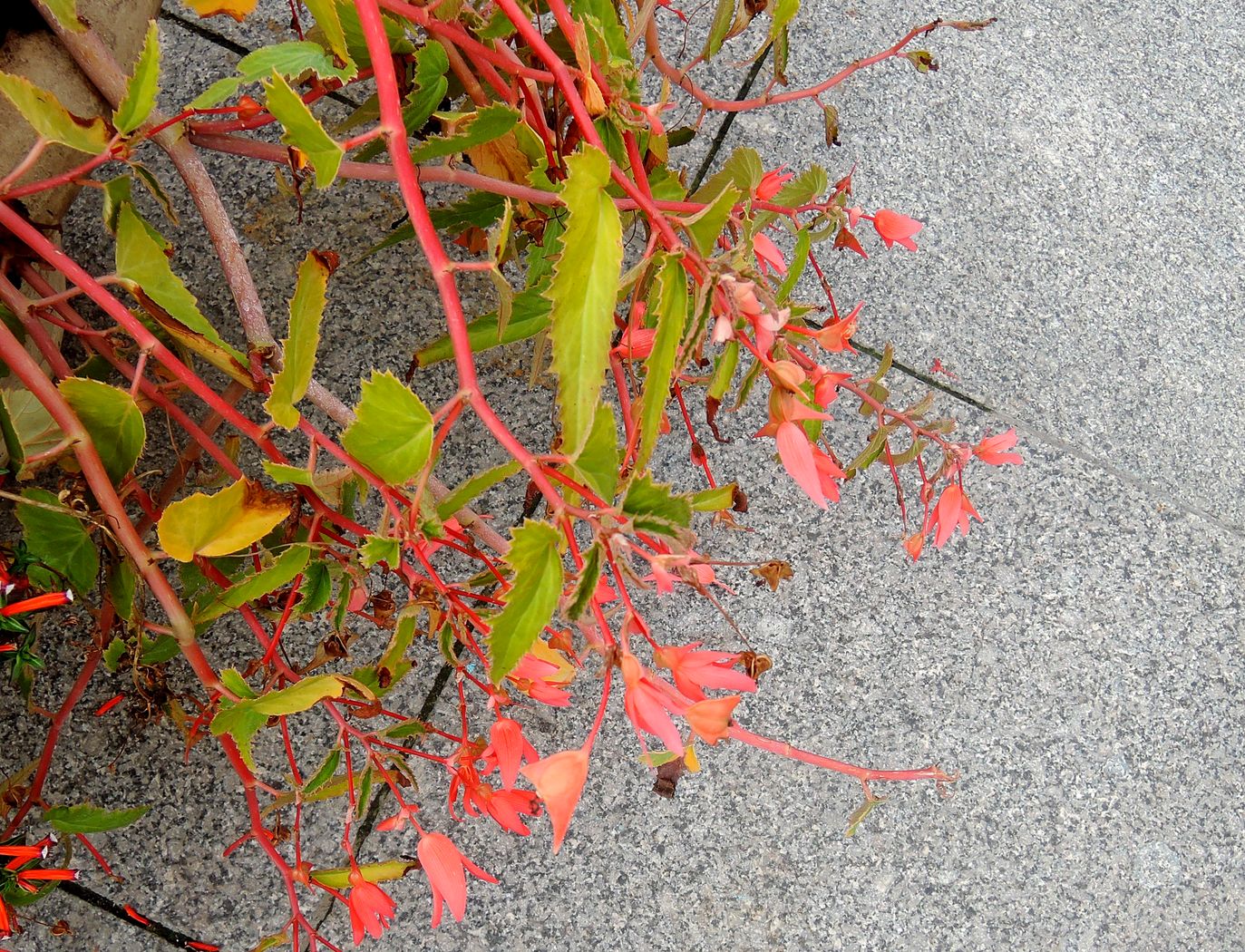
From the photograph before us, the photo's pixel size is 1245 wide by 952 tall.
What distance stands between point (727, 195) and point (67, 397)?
0.44 meters

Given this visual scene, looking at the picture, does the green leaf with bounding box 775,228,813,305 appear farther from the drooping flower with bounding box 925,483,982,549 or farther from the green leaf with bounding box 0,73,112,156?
the green leaf with bounding box 0,73,112,156

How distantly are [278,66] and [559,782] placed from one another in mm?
448

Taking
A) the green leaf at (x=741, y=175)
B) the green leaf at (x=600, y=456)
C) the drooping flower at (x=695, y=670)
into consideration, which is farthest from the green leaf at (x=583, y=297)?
the green leaf at (x=741, y=175)

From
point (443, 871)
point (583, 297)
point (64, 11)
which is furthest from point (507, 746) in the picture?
point (64, 11)

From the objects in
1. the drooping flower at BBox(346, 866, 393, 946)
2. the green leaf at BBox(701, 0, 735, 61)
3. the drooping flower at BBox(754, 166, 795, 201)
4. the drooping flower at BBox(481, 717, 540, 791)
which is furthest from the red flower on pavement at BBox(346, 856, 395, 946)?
the green leaf at BBox(701, 0, 735, 61)

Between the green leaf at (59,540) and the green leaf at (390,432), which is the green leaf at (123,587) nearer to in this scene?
the green leaf at (59,540)

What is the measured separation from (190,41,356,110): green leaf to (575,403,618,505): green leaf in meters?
0.29

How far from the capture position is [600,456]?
1.71 ft

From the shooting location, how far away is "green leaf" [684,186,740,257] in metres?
0.56

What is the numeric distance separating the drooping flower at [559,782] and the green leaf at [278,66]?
42 cm

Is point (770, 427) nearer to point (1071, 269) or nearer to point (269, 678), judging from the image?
point (269, 678)

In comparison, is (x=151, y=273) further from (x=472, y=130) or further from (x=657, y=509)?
(x=657, y=509)

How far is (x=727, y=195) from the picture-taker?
56 cm

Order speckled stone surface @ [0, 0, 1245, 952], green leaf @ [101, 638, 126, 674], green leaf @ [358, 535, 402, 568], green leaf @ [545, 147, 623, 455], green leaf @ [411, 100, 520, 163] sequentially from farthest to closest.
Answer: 1. speckled stone surface @ [0, 0, 1245, 952]
2. green leaf @ [101, 638, 126, 674]
3. green leaf @ [411, 100, 520, 163]
4. green leaf @ [358, 535, 402, 568]
5. green leaf @ [545, 147, 623, 455]
